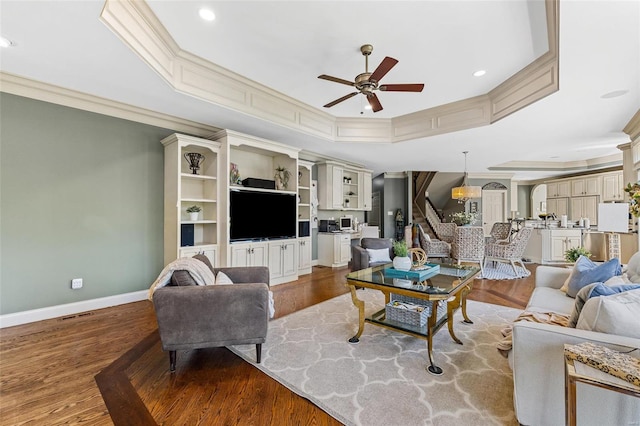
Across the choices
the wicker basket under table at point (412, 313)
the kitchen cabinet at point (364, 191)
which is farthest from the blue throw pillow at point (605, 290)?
the kitchen cabinet at point (364, 191)

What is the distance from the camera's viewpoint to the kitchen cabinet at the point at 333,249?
6.17 meters

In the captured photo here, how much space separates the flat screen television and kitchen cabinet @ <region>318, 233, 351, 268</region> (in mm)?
1356

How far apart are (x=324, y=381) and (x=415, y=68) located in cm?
347

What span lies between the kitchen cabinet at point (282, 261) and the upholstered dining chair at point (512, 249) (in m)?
4.06

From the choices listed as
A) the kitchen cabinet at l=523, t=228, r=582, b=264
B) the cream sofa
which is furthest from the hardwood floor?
the kitchen cabinet at l=523, t=228, r=582, b=264

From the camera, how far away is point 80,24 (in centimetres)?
211

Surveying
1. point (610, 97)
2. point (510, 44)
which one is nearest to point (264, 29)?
point (510, 44)

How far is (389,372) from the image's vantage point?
6.90 feet

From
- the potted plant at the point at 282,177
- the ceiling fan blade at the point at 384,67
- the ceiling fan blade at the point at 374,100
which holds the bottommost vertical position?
the potted plant at the point at 282,177

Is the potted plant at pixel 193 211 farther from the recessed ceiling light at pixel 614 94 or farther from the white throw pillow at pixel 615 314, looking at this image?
the recessed ceiling light at pixel 614 94

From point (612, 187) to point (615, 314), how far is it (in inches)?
364

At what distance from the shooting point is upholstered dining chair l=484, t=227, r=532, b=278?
5320 mm

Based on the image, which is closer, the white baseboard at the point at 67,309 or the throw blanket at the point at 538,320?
the throw blanket at the point at 538,320

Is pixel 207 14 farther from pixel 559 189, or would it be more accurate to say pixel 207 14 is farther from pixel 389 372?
pixel 559 189
